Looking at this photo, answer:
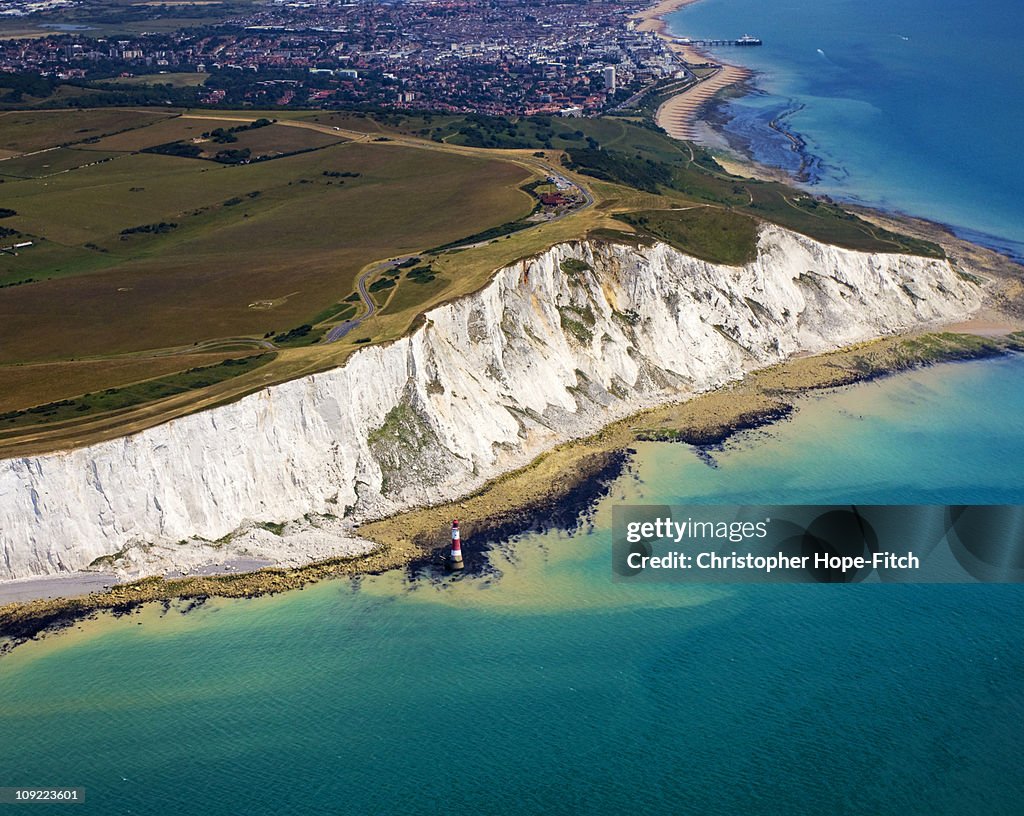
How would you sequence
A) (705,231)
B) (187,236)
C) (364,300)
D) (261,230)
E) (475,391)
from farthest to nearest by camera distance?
1. (187,236)
2. (261,230)
3. (705,231)
4. (364,300)
5. (475,391)

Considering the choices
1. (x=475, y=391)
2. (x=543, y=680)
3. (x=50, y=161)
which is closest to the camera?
(x=543, y=680)

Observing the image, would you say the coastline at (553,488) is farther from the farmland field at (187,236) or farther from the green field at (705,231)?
the green field at (705,231)

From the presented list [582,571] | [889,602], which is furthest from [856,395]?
[582,571]

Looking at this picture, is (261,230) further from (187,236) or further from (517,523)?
(517,523)

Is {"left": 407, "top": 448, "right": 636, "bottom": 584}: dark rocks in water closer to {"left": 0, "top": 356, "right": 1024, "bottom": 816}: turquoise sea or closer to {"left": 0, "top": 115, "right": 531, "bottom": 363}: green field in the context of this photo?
{"left": 0, "top": 356, "right": 1024, "bottom": 816}: turquoise sea

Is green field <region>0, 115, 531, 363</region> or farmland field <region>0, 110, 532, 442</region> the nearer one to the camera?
farmland field <region>0, 110, 532, 442</region>

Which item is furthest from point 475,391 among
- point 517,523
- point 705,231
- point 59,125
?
point 59,125

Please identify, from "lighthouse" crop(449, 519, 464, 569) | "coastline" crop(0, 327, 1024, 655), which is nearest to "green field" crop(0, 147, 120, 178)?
"coastline" crop(0, 327, 1024, 655)
